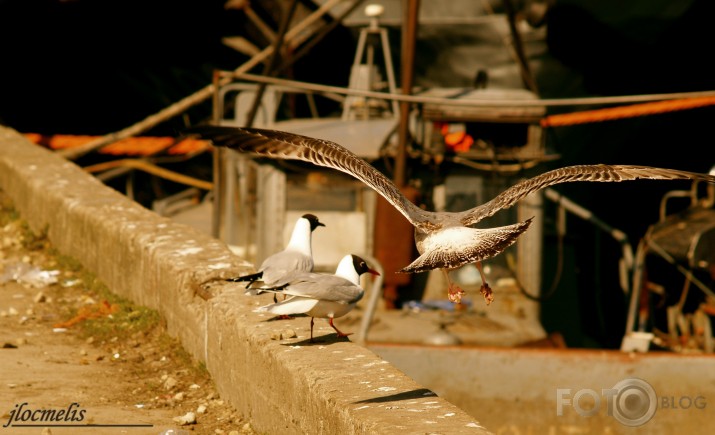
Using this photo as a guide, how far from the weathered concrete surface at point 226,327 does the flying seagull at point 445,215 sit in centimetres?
63

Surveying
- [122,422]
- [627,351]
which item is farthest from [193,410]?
[627,351]

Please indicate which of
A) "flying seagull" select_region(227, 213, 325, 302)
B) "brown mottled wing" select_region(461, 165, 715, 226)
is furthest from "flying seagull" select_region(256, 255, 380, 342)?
"brown mottled wing" select_region(461, 165, 715, 226)

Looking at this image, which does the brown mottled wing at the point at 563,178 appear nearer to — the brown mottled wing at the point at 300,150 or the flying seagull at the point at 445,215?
the flying seagull at the point at 445,215

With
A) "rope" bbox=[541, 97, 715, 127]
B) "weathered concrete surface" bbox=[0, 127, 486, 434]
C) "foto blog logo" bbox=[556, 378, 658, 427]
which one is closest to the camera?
"weathered concrete surface" bbox=[0, 127, 486, 434]

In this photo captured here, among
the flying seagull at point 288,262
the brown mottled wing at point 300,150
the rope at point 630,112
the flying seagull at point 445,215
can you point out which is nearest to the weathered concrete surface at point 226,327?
the flying seagull at point 288,262

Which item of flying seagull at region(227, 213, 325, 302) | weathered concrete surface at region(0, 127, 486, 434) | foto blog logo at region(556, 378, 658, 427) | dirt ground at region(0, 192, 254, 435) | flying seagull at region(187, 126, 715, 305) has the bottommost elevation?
foto blog logo at region(556, 378, 658, 427)

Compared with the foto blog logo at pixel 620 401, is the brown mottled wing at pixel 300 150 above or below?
above

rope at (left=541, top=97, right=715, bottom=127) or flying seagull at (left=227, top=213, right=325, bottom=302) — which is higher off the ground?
rope at (left=541, top=97, right=715, bottom=127)

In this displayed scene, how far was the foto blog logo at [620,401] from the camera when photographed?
1056 centimetres

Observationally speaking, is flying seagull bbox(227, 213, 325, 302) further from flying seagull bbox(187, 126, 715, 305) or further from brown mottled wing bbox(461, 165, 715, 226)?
brown mottled wing bbox(461, 165, 715, 226)

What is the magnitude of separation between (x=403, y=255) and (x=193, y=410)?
6257 mm

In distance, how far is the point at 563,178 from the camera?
6.19 metres

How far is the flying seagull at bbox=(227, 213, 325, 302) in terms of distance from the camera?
6.16 metres

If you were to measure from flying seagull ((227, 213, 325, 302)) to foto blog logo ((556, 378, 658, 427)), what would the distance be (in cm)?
427
